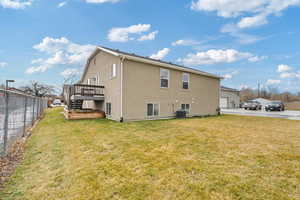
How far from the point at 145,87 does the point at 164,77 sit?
190 cm

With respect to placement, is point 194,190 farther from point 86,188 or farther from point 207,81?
point 207,81

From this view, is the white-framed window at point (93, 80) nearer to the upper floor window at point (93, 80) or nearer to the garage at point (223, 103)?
the upper floor window at point (93, 80)

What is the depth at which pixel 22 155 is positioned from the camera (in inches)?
166

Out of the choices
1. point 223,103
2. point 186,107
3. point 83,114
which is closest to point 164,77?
point 186,107

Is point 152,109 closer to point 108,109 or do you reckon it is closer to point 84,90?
point 108,109

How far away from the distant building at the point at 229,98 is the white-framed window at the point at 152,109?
68.1 ft

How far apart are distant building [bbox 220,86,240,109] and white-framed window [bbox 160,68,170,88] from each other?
1969 centimetres

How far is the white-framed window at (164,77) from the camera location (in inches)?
452

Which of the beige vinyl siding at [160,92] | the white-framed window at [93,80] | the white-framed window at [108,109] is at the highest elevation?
the white-framed window at [93,80]

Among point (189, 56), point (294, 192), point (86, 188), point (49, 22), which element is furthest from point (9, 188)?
point (189, 56)

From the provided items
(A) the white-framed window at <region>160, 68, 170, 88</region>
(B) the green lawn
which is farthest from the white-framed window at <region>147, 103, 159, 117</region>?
(B) the green lawn

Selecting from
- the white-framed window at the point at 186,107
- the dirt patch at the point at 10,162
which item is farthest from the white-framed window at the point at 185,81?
the dirt patch at the point at 10,162

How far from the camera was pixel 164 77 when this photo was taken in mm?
11641

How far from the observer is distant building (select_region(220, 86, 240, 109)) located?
28.2 metres
